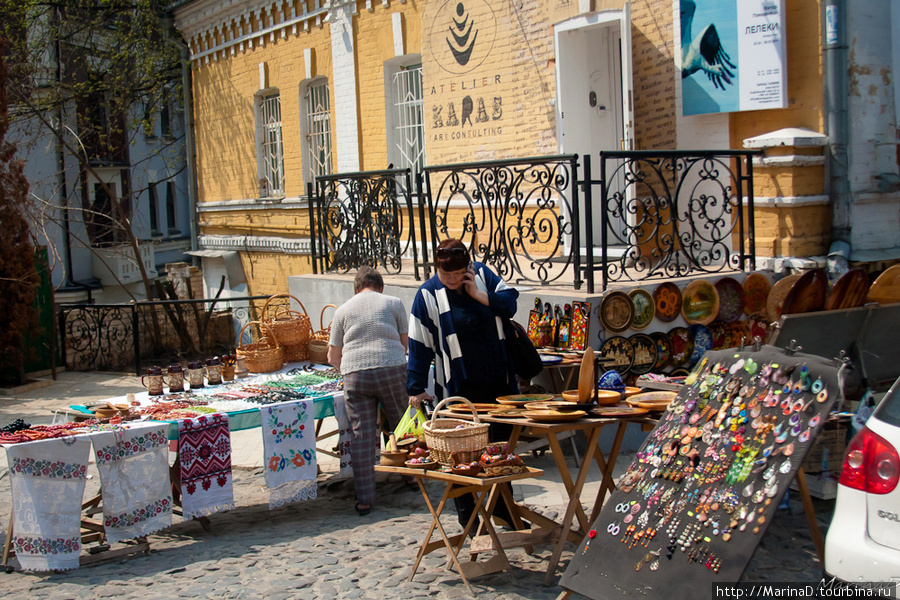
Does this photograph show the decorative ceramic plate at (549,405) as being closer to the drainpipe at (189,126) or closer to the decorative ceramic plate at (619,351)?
the decorative ceramic plate at (619,351)

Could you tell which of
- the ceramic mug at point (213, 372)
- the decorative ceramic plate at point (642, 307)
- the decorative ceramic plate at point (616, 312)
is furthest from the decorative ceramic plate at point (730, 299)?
the ceramic mug at point (213, 372)

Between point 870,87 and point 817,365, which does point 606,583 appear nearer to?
point 817,365

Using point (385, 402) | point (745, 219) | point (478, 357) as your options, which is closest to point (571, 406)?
point (478, 357)

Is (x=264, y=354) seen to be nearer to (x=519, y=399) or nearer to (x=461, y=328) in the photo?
(x=461, y=328)

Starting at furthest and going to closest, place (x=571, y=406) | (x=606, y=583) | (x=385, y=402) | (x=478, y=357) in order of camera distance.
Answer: (x=385, y=402) < (x=478, y=357) < (x=571, y=406) < (x=606, y=583)

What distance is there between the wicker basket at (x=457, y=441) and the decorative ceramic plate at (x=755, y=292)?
3834mm

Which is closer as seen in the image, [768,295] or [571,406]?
[571,406]

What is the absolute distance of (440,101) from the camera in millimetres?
11453

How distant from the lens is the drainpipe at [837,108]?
7223 mm

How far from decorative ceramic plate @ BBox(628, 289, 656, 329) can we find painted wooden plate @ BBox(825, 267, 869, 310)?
1772 millimetres

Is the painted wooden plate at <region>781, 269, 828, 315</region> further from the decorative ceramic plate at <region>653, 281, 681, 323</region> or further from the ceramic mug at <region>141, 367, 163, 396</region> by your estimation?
the ceramic mug at <region>141, 367, 163, 396</region>

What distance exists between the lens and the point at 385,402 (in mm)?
6156

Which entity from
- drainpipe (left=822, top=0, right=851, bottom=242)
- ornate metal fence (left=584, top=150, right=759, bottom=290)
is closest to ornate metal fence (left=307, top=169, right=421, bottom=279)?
ornate metal fence (left=584, top=150, right=759, bottom=290)

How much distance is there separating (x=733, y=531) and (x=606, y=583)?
63cm
